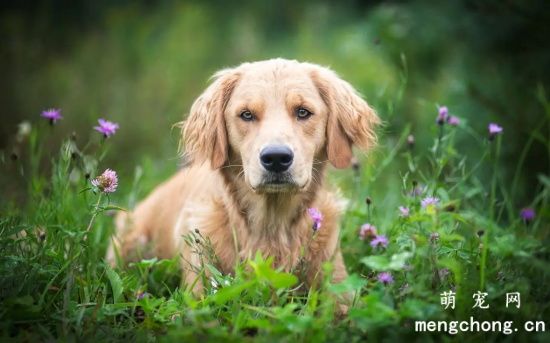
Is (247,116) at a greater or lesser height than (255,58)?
lesser

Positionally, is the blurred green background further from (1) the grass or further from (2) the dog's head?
(1) the grass

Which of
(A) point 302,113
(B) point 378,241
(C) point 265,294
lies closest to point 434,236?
(B) point 378,241

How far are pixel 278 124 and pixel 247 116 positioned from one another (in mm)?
278

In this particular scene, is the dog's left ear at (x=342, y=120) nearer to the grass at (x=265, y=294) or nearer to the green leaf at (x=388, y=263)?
the grass at (x=265, y=294)

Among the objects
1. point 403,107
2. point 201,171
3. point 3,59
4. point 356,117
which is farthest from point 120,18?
point 356,117

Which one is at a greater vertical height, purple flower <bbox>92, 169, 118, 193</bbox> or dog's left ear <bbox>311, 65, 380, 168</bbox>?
dog's left ear <bbox>311, 65, 380, 168</bbox>

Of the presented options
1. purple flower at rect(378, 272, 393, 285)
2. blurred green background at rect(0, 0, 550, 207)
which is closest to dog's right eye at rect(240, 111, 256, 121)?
blurred green background at rect(0, 0, 550, 207)

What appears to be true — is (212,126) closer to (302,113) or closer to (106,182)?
(302,113)

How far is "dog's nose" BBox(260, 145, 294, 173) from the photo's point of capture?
10.1 ft

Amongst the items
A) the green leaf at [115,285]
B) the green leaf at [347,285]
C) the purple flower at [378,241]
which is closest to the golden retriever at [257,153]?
the green leaf at [115,285]

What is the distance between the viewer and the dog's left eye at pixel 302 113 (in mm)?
3424

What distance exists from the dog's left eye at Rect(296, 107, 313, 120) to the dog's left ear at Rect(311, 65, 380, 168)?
8.1 inches

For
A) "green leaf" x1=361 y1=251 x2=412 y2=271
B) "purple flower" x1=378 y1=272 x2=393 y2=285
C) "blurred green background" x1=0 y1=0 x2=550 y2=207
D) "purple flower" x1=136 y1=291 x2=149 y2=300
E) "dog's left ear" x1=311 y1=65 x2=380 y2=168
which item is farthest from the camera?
"blurred green background" x1=0 y1=0 x2=550 y2=207

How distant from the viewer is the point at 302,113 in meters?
3.45
